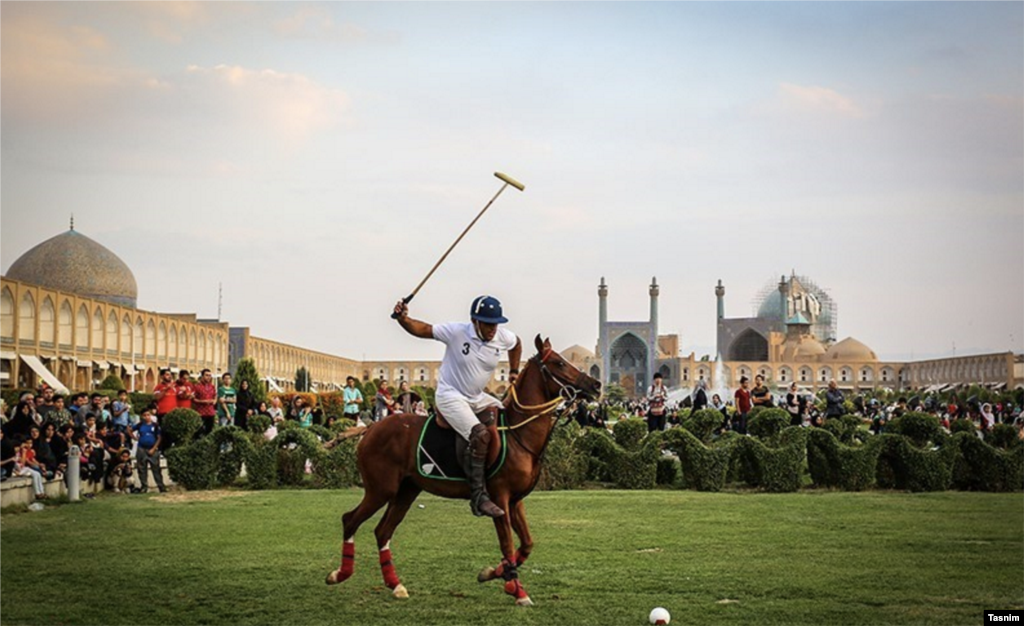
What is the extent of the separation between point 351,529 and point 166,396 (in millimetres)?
10200

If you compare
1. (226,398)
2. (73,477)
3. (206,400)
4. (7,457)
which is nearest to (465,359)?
(7,457)

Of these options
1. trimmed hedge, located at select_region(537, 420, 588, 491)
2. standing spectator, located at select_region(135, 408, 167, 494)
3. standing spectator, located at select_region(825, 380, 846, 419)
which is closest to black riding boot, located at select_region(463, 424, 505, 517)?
trimmed hedge, located at select_region(537, 420, 588, 491)

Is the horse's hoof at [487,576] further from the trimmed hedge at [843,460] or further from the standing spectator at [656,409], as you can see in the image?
the standing spectator at [656,409]

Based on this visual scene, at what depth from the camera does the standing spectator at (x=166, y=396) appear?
1675cm

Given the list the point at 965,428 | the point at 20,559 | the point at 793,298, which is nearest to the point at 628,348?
the point at 793,298

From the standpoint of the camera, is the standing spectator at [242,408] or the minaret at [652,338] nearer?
the standing spectator at [242,408]

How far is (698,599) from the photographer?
6.99 meters

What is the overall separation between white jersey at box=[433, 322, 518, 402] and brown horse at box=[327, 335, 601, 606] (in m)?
0.28

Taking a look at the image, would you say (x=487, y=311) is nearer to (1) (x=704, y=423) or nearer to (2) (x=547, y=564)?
(2) (x=547, y=564)

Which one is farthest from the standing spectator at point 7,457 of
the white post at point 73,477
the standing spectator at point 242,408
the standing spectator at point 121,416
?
the standing spectator at point 242,408

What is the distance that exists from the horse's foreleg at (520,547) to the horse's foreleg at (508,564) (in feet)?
0.20

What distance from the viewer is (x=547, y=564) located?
846 centimetres

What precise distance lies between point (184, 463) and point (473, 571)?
27.7ft

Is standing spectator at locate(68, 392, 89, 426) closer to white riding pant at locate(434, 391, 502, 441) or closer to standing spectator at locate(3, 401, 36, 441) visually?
standing spectator at locate(3, 401, 36, 441)
